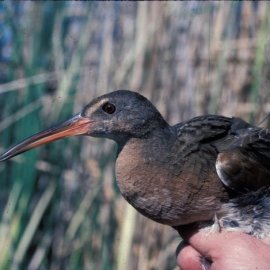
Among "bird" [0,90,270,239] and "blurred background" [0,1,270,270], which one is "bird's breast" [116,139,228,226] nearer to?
"bird" [0,90,270,239]

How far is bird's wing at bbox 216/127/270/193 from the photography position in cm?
152

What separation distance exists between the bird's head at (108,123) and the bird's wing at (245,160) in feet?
0.64

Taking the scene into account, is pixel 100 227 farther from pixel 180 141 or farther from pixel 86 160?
pixel 180 141

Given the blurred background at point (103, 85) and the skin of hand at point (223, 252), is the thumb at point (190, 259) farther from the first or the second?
the blurred background at point (103, 85)

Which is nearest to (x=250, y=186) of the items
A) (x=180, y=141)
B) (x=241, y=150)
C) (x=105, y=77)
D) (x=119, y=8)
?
(x=241, y=150)

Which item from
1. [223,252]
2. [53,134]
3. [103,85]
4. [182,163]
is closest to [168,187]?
[182,163]

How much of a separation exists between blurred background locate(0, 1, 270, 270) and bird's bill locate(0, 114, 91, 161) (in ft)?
2.44

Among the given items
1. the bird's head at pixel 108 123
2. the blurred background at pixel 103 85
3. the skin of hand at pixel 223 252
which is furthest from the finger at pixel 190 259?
the blurred background at pixel 103 85

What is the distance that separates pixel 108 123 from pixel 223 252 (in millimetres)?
410

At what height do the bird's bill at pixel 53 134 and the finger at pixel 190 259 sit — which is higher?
the bird's bill at pixel 53 134

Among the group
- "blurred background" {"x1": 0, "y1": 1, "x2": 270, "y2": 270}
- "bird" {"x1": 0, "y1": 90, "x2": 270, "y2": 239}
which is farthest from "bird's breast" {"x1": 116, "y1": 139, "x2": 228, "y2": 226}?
"blurred background" {"x1": 0, "y1": 1, "x2": 270, "y2": 270}

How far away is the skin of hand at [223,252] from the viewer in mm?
1438

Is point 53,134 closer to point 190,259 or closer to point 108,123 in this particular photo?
point 108,123

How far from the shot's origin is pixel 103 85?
2395 millimetres
